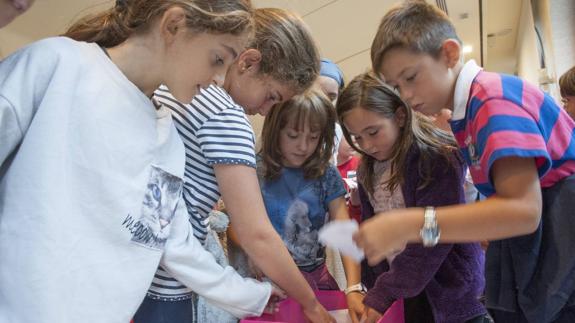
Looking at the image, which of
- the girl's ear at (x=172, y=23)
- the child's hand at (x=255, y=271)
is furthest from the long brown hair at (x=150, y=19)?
the child's hand at (x=255, y=271)

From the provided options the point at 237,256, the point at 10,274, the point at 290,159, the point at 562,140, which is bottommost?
the point at 237,256

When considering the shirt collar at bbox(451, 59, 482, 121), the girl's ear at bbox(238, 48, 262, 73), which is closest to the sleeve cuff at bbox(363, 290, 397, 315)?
the shirt collar at bbox(451, 59, 482, 121)

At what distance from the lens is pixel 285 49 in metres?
1.10

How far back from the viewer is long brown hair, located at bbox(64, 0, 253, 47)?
0.83m

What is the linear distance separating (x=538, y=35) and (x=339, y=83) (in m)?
3.12

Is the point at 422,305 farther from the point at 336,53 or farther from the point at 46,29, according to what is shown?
the point at 336,53

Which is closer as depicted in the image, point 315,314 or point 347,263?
point 315,314

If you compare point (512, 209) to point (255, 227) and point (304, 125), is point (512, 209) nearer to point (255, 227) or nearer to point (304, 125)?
point (255, 227)

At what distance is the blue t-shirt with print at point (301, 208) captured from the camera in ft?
4.44

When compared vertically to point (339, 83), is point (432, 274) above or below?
below

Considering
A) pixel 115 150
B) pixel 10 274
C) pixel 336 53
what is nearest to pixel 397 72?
pixel 115 150

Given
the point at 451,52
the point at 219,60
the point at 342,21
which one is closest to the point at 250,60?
the point at 219,60

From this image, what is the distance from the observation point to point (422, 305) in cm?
127

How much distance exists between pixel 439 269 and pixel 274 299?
43 cm
